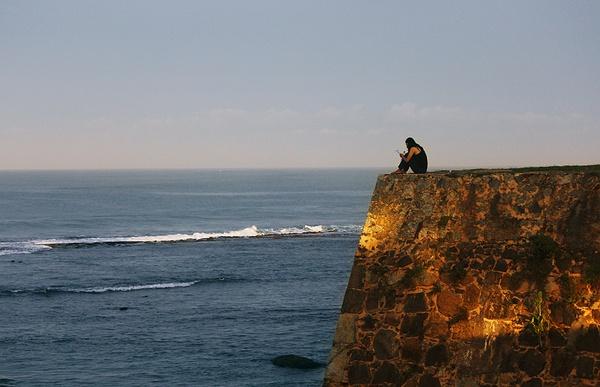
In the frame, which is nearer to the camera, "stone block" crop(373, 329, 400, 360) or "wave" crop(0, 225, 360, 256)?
"stone block" crop(373, 329, 400, 360)

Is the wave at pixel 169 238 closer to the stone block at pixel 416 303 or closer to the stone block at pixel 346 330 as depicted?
the stone block at pixel 346 330

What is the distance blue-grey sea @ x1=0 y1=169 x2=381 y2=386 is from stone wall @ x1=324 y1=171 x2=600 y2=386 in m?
22.0

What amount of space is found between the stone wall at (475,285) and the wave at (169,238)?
272ft

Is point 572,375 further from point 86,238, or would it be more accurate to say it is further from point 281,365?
point 86,238

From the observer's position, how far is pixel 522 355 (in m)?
10.9

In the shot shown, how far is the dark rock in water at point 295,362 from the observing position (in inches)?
1407

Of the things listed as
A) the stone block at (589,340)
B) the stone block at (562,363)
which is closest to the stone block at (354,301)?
the stone block at (562,363)

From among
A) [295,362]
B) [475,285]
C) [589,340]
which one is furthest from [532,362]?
[295,362]

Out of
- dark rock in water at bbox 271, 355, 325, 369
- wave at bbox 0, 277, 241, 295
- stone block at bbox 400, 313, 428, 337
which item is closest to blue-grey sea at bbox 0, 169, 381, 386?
wave at bbox 0, 277, 241, 295

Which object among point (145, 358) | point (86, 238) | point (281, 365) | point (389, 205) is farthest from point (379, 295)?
point (86, 238)

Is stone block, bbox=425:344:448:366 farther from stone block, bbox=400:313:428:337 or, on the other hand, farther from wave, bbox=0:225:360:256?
wave, bbox=0:225:360:256

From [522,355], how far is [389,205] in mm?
2881

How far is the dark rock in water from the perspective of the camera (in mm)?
35750

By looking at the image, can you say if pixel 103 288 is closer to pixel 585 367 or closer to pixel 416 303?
A: pixel 416 303
